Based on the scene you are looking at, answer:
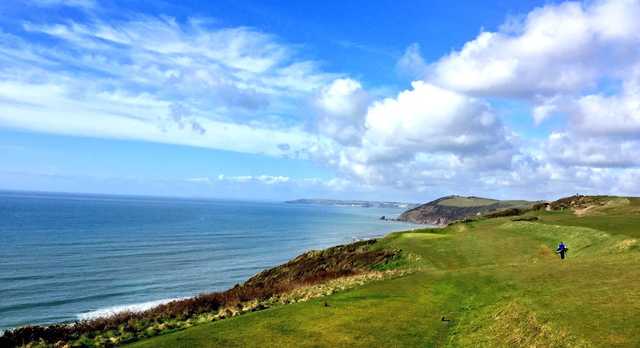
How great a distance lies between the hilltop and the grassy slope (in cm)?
5

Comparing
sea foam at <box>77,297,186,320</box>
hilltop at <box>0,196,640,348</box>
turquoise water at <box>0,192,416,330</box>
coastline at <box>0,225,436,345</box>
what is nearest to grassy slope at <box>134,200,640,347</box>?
hilltop at <box>0,196,640,348</box>

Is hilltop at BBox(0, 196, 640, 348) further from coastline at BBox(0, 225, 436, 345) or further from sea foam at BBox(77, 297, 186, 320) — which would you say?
sea foam at BBox(77, 297, 186, 320)

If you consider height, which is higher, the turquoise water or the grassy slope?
the grassy slope

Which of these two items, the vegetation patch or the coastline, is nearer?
the vegetation patch

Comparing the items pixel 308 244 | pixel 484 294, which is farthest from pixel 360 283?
pixel 308 244

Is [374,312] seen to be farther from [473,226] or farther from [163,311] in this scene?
[473,226]

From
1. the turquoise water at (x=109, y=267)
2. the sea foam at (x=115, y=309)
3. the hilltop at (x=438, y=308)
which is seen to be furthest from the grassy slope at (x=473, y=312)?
the turquoise water at (x=109, y=267)

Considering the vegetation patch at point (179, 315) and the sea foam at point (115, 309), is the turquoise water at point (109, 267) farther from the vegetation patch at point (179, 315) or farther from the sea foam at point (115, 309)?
the vegetation patch at point (179, 315)

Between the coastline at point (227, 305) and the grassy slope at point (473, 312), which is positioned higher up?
the grassy slope at point (473, 312)

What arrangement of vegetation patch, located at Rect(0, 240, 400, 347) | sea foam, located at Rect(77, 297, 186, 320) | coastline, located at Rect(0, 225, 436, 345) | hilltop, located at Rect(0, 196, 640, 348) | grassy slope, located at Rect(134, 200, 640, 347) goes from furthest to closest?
sea foam, located at Rect(77, 297, 186, 320)
coastline, located at Rect(0, 225, 436, 345)
vegetation patch, located at Rect(0, 240, 400, 347)
hilltop, located at Rect(0, 196, 640, 348)
grassy slope, located at Rect(134, 200, 640, 347)

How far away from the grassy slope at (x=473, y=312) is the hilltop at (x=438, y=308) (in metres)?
0.05

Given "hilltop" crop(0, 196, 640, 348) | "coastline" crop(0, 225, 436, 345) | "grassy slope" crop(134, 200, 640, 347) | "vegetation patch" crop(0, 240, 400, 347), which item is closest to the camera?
"grassy slope" crop(134, 200, 640, 347)

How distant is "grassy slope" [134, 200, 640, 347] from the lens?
17359 mm

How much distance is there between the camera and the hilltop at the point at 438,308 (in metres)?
18.0
